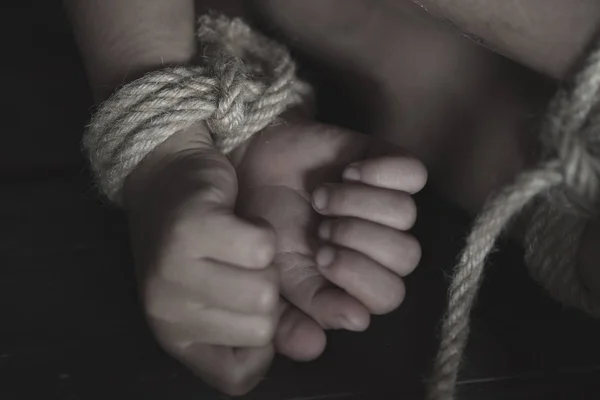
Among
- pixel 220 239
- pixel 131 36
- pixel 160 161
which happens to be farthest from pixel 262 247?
pixel 131 36

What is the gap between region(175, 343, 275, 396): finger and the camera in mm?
541

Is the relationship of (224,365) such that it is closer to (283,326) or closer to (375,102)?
(283,326)

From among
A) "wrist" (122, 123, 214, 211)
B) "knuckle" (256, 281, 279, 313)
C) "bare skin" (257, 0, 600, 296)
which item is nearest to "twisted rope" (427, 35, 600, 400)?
"bare skin" (257, 0, 600, 296)

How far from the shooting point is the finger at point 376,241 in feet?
1.85

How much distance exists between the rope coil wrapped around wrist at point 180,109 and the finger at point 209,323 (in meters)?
0.13

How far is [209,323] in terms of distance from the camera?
21.1 inches

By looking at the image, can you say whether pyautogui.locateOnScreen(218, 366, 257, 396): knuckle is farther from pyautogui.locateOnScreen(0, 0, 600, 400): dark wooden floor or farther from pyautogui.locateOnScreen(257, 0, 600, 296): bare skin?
pyautogui.locateOnScreen(257, 0, 600, 296): bare skin

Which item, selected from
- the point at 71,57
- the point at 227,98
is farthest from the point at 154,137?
the point at 71,57

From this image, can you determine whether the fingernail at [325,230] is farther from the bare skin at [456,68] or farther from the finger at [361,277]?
the bare skin at [456,68]

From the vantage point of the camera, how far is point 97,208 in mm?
746

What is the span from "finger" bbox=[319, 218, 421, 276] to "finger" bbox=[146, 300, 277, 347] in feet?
0.25

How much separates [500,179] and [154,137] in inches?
10.7

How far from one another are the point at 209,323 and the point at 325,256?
0.31 ft

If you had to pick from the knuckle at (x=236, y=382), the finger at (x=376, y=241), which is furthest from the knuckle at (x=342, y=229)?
the knuckle at (x=236, y=382)
